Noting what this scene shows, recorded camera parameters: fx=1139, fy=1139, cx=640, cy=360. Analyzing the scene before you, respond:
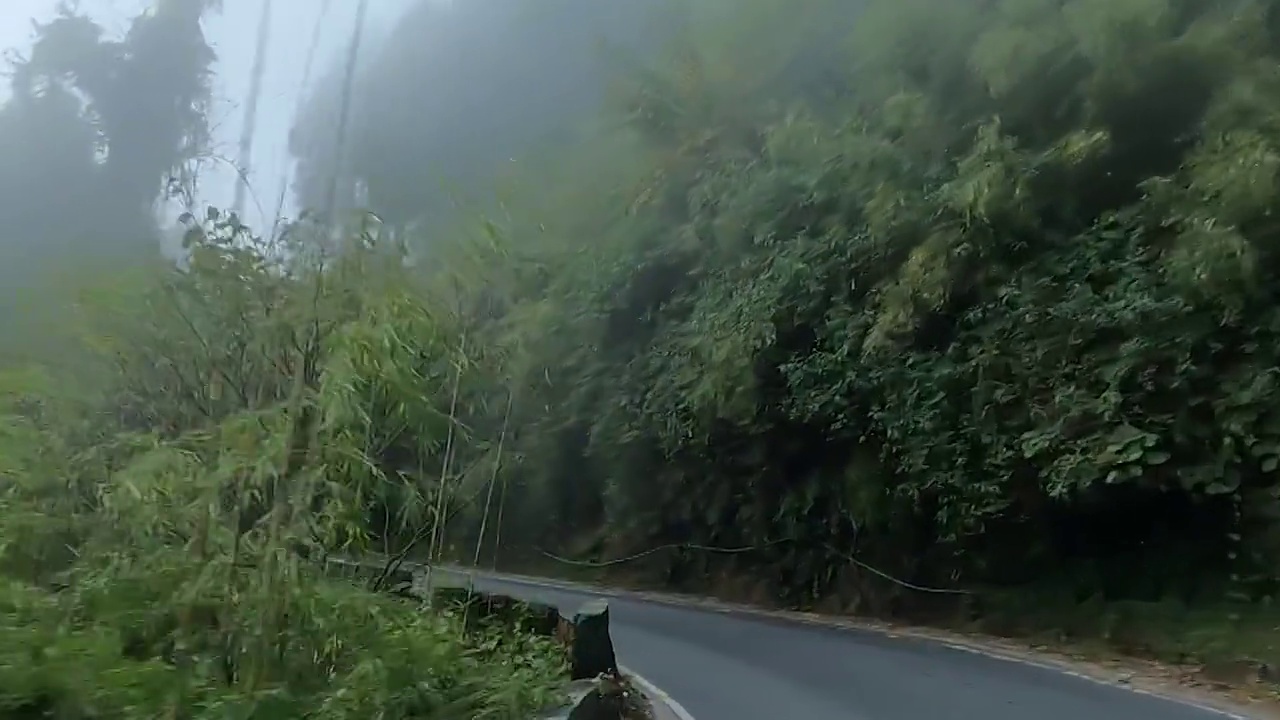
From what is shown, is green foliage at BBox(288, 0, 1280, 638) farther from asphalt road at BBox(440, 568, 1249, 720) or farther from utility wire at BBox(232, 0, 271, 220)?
asphalt road at BBox(440, 568, 1249, 720)

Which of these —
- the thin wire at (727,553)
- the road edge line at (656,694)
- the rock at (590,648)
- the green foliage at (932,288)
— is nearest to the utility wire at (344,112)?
the green foliage at (932,288)

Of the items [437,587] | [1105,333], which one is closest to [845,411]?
[1105,333]

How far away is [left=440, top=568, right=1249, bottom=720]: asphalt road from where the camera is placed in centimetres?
806

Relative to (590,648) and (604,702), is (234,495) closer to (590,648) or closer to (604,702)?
(604,702)

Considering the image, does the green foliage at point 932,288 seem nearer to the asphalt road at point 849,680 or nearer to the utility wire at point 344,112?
the utility wire at point 344,112

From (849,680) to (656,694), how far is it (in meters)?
1.64

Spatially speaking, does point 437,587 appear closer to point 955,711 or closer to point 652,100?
point 955,711

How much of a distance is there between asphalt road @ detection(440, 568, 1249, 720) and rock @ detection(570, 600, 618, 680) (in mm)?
729

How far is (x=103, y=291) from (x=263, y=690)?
3522 millimetres

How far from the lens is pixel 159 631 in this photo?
20.9ft

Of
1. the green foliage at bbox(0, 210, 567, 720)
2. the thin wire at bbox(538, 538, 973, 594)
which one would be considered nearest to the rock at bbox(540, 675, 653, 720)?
the green foliage at bbox(0, 210, 567, 720)

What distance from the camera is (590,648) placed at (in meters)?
9.04

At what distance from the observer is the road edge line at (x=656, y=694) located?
864cm

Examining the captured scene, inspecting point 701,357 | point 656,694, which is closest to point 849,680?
point 656,694
